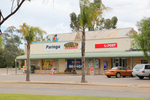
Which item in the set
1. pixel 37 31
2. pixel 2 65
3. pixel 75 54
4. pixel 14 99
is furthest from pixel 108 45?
pixel 2 65

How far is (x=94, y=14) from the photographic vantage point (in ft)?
76.3

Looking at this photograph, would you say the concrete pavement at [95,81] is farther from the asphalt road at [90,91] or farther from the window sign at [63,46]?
the window sign at [63,46]

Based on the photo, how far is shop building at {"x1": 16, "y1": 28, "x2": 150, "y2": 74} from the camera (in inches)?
1502

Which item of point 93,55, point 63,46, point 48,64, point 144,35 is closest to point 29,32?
point 144,35

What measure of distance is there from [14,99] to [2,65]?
67.1m

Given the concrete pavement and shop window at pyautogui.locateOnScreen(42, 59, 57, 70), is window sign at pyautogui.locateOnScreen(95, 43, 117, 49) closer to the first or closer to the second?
shop window at pyautogui.locateOnScreen(42, 59, 57, 70)

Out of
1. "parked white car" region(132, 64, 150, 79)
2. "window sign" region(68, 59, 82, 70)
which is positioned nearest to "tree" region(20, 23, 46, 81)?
"parked white car" region(132, 64, 150, 79)

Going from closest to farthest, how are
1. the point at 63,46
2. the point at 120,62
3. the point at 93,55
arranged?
the point at 120,62
the point at 93,55
the point at 63,46

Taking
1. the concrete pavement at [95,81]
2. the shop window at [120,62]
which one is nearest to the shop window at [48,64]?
the shop window at [120,62]

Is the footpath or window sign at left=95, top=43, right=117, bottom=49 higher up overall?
window sign at left=95, top=43, right=117, bottom=49

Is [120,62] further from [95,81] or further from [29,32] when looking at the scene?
[29,32]

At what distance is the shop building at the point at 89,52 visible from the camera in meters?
38.2

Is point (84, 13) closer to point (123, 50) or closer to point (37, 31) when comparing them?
point (37, 31)

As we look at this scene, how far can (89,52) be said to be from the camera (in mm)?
42344
